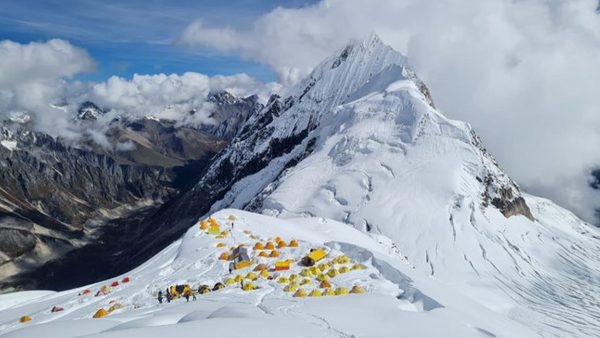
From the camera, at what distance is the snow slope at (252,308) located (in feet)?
Result: 96.4

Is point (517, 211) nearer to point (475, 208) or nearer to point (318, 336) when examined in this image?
point (475, 208)

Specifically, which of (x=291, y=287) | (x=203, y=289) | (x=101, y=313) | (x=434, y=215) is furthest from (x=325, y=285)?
(x=434, y=215)

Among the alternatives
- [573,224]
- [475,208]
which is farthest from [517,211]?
[573,224]

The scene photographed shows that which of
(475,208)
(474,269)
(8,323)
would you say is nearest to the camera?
(8,323)

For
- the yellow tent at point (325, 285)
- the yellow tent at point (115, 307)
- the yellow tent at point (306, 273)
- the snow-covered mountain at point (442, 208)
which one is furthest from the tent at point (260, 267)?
the snow-covered mountain at point (442, 208)

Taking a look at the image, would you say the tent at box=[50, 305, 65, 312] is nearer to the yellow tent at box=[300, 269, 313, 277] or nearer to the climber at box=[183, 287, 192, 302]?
the climber at box=[183, 287, 192, 302]

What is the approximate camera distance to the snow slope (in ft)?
96.4

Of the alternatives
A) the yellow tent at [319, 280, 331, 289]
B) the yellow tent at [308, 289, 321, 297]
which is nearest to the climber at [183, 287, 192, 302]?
the yellow tent at [308, 289, 321, 297]

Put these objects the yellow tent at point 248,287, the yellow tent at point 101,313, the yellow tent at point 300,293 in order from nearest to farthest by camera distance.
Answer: the yellow tent at point 101,313 → the yellow tent at point 300,293 → the yellow tent at point 248,287

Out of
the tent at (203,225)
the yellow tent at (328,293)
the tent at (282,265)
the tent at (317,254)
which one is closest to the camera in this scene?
the yellow tent at (328,293)

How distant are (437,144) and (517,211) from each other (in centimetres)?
3581

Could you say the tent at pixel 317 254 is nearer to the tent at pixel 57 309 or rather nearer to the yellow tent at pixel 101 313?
the yellow tent at pixel 101 313

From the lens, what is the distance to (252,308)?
3688 centimetres

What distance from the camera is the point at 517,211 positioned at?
157875mm
